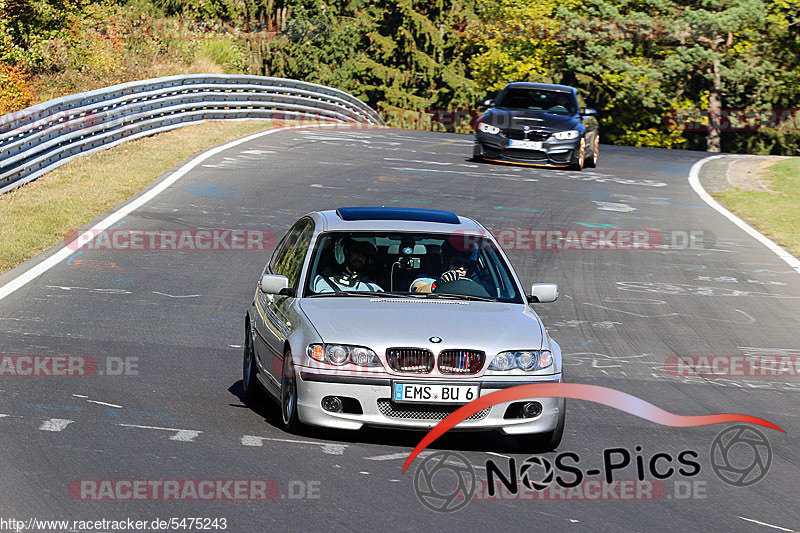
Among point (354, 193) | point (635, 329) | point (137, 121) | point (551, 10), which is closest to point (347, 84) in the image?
point (551, 10)

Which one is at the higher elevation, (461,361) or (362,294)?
(362,294)

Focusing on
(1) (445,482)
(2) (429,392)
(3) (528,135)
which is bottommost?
(3) (528,135)

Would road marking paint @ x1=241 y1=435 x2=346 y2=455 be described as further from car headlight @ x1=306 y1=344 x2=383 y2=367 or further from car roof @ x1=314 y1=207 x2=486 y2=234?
car roof @ x1=314 y1=207 x2=486 y2=234

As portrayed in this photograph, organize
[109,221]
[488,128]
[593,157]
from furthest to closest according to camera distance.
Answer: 1. [593,157]
2. [488,128]
3. [109,221]

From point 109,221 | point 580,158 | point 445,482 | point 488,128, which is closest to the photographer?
point 445,482

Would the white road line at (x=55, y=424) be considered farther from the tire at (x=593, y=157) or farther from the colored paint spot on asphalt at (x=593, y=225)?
the tire at (x=593, y=157)

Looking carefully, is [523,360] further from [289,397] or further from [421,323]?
[289,397]

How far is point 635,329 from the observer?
40.6 feet

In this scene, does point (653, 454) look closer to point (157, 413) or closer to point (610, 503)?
point (610, 503)

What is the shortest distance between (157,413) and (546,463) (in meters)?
2.58

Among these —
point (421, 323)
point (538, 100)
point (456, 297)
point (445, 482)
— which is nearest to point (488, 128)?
point (538, 100)

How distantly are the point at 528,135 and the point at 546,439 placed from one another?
59.8ft

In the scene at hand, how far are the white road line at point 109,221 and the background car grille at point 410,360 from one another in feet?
19.5

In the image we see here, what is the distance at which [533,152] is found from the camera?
25438 mm
